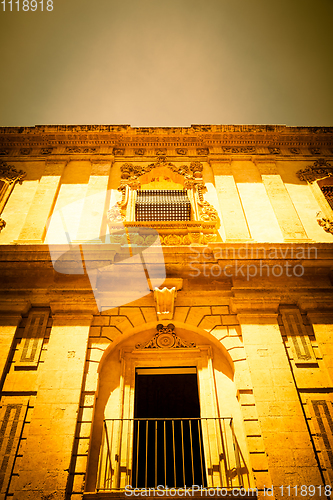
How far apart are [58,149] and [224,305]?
22.9ft

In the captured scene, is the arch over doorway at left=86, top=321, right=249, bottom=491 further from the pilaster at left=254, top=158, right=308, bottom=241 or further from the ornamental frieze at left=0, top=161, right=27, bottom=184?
the ornamental frieze at left=0, top=161, right=27, bottom=184

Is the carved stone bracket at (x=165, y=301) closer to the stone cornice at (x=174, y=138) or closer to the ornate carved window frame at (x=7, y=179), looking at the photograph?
the ornate carved window frame at (x=7, y=179)

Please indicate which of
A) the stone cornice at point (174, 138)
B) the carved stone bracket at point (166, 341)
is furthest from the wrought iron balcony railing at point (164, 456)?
the stone cornice at point (174, 138)

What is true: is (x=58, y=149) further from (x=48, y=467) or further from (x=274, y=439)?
(x=274, y=439)

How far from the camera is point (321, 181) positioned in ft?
33.1

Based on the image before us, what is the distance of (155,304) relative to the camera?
23.6 ft

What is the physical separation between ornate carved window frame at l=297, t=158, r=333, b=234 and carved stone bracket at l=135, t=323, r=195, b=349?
4.56 metres

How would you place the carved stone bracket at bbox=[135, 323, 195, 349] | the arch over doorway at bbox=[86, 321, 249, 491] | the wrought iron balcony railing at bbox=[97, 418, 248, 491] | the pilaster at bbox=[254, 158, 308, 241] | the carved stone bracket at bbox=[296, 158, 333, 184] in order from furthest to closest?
the carved stone bracket at bbox=[296, 158, 333, 184], the pilaster at bbox=[254, 158, 308, 241], the carved stone bracket at bbox=[135, 323, 195, 349], the arch over doorway at bbox=[86, 321, 249, 491], the wrought iron balcony railing at bbox=[97, 418, 248, 491]

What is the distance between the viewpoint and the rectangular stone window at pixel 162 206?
30.1 ft

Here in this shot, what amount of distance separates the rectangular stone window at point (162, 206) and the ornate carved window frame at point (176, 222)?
0.14 metres

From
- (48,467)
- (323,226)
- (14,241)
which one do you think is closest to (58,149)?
(14,241)

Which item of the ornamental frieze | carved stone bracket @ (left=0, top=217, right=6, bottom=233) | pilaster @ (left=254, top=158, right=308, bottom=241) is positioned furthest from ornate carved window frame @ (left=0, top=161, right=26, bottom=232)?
pilaster @ (left=254, top=158, right=308, bottom=241)

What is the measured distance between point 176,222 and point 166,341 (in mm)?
2936

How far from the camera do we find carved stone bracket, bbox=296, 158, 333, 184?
33.1ft
